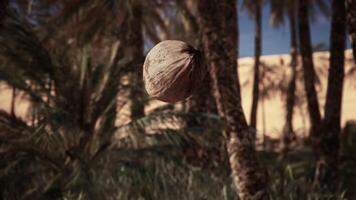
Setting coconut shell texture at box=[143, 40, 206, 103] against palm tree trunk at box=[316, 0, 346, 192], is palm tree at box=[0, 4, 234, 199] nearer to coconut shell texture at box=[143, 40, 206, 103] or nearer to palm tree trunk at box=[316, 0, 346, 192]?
palm tree trunk at box=[316, 0, 346, 192]

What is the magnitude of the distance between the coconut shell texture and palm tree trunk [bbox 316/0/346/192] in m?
8.79

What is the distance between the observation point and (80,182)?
687 centimetres

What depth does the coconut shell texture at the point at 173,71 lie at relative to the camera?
1.23 meters

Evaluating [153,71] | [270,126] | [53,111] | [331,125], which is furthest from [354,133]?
[270,126]

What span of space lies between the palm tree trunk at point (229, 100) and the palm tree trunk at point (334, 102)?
4316mm

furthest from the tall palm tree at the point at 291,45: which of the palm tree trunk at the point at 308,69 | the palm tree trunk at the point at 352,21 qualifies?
the palm tree trunk at the point at 352,21

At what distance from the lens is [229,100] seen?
5.68 metres

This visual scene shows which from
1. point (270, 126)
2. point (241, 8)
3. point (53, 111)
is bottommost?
point (270, 126)

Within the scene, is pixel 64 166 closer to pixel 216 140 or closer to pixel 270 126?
pixel 216 140

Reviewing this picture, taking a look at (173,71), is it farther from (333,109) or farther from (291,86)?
(291,86)

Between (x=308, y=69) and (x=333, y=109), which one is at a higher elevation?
(x=308, y=69)

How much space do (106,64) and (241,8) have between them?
13.4 m

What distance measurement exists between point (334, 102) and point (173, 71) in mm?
8893

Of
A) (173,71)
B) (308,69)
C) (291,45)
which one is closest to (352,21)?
(173,71)
